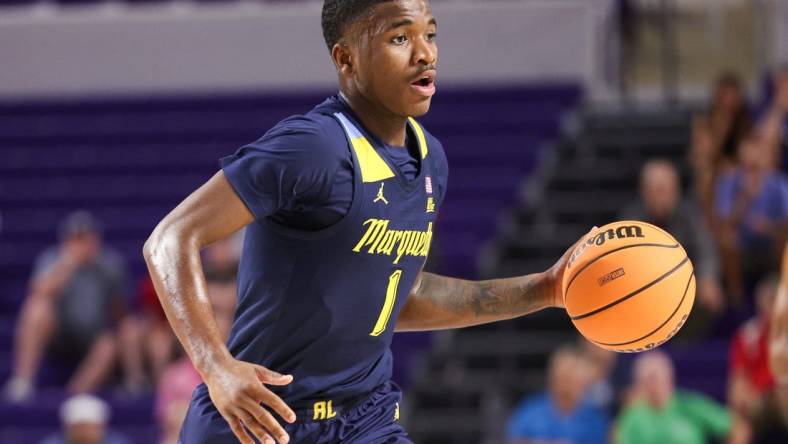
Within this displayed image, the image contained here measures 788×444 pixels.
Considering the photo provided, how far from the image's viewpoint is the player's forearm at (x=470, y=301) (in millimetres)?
3857

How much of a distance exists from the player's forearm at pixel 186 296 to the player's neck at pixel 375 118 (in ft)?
2.35

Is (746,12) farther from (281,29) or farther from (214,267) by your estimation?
(214,267)

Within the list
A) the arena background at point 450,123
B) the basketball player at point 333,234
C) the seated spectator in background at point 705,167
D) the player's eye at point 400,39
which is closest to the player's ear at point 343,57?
the basketball player at point 333,234

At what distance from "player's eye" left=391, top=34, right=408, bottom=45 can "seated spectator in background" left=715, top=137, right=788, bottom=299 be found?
232 inches

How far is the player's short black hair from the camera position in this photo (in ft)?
11.3

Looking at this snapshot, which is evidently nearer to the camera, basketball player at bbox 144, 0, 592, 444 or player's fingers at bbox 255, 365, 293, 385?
player's fingers at bbox 255, 365, 293, 385

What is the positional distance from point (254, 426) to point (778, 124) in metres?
7.18

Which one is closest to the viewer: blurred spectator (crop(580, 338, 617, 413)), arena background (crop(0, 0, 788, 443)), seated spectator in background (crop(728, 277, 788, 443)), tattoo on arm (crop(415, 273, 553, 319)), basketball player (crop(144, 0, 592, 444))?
basketball player (crop(144, 0, 592, 444))

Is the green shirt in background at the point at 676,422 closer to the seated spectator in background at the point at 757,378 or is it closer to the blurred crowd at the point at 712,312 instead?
the blurred crowd at the point at 712,312

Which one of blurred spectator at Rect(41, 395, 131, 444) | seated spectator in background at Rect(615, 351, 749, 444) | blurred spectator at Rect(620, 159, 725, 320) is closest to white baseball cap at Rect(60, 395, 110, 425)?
blurred spectator at Rect(41, 395, 131, 444)

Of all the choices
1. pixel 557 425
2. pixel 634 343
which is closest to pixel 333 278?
pixel 634 343

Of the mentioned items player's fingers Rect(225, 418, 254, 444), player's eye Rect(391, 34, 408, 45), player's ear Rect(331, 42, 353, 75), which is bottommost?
player's fingers Rect(225, 418, 254, 444)

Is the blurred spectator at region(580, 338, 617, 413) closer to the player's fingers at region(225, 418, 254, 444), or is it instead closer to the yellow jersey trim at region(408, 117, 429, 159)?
the yellow jersey trim at region(408, 117, 429, 159)

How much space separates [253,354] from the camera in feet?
11.2
